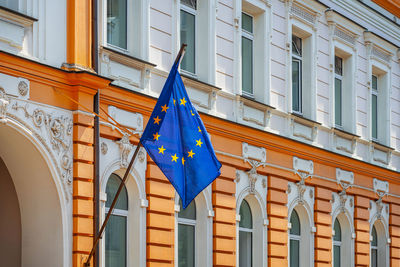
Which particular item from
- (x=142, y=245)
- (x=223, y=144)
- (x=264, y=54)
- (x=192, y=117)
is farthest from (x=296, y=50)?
(x=192, y=117)

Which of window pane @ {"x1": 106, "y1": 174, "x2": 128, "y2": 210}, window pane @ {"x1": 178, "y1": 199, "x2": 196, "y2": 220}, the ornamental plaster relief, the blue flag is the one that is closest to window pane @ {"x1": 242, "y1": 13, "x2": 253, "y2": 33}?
window pane @ {"x1": 178, "y1": 199, "x2": 196, "y2": 220}

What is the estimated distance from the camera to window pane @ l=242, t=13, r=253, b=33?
76.7 feet

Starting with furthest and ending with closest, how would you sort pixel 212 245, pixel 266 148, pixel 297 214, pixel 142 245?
pixel 297 214 < pixel 266 148 < pixel 212 245 < pixel 142 245

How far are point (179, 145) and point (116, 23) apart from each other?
4351mm

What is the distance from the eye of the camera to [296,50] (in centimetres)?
2558

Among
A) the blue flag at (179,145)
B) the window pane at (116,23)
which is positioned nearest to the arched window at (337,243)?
the window pane at (116,23)

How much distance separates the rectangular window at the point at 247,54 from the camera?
23219 mm

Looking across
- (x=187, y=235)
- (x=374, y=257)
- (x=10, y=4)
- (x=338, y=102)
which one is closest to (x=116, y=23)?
(x=10, y=4)

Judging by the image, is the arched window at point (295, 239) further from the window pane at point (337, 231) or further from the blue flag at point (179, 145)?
the blue flag at point (179, 145)

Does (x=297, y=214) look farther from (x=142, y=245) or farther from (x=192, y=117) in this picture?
(x=192, y=117)

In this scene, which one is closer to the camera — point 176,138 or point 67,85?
point 176,138

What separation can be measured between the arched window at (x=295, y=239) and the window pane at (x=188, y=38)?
16.8 feet

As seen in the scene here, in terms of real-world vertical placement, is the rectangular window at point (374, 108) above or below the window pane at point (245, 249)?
above

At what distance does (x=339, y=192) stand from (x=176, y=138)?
11.6 meters
